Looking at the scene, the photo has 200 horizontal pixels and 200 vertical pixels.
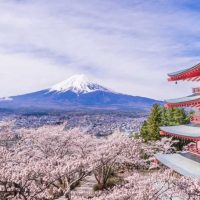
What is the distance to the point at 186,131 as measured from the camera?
73.2ft

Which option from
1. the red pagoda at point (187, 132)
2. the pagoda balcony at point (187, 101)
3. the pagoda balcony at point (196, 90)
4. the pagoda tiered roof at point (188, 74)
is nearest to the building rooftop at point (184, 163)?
the red pagoda at point (187, 132)

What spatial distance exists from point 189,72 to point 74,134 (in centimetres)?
1994

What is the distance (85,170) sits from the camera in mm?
20391

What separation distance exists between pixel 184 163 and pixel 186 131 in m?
2.09

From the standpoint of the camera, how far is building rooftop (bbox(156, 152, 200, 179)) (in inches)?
732

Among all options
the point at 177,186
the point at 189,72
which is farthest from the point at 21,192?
the point at 189,72

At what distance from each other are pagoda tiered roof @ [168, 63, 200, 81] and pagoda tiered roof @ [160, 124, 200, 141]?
8.28ft

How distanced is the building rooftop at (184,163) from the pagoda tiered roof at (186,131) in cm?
108

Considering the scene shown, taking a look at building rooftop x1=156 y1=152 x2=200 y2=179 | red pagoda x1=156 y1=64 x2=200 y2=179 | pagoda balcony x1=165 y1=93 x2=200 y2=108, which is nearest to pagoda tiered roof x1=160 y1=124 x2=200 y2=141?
red pagoda x1=156 y1=64 x2=200 y2=179

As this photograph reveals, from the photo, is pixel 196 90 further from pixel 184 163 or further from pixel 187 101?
pixel 184 163

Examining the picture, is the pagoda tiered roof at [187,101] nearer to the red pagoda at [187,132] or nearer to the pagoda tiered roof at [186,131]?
the red pagoda at [187,132]

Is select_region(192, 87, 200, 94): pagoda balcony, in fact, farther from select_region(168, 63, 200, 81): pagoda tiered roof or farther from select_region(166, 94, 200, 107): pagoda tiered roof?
select_region(168, 63, 200, 81): pagoda tiered roof

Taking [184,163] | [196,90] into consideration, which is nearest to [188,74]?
[196,90]

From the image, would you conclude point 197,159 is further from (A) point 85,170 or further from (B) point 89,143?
(B) point 89,143
